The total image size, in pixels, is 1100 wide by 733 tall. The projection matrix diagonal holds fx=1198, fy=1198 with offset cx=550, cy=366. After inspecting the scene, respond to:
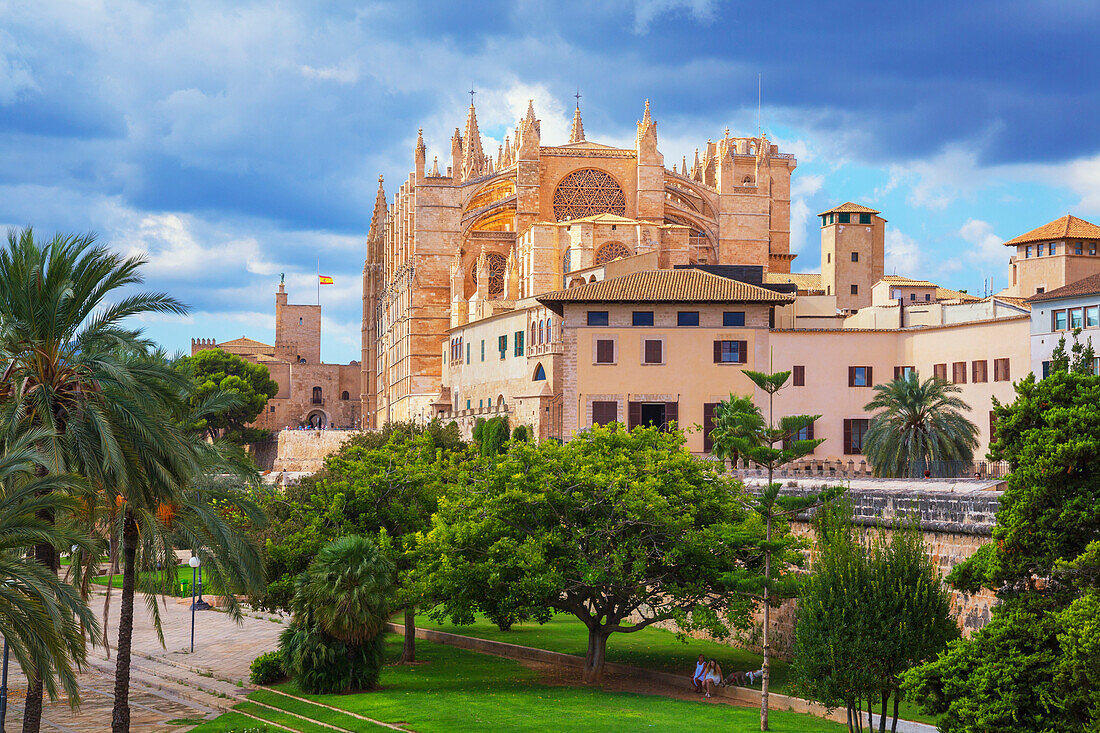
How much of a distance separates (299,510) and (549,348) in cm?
2341

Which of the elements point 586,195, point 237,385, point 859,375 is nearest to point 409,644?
point 859,375

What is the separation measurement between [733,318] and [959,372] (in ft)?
27.4

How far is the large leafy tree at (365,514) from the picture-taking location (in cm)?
2764

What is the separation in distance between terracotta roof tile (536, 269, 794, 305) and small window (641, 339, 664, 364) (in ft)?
5.11

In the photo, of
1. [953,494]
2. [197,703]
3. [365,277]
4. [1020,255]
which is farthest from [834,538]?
[365,277]

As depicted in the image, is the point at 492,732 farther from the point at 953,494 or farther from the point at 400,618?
the point at 400,618

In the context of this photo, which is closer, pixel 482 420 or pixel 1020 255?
pixel 482 420

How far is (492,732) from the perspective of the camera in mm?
20422

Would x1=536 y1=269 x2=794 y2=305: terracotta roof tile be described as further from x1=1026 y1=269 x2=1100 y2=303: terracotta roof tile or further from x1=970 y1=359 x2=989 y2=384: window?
x1=1026 y1=269 x2=1100 y2=303: terracotta roof tile

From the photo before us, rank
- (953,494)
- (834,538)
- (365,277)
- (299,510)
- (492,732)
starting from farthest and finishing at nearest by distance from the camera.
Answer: (365,277)
(299,510)
(953,494)
(492,732)
(834,538)

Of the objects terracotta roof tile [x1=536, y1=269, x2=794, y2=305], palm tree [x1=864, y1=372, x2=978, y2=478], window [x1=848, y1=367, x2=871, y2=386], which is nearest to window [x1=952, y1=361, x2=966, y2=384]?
window [x1=848, y1=367, x2=871, y2=386]

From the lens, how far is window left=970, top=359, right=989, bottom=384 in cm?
4209

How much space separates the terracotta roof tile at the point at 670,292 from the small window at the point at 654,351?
1557mm

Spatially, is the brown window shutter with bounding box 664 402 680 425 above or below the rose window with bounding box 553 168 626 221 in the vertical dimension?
below
